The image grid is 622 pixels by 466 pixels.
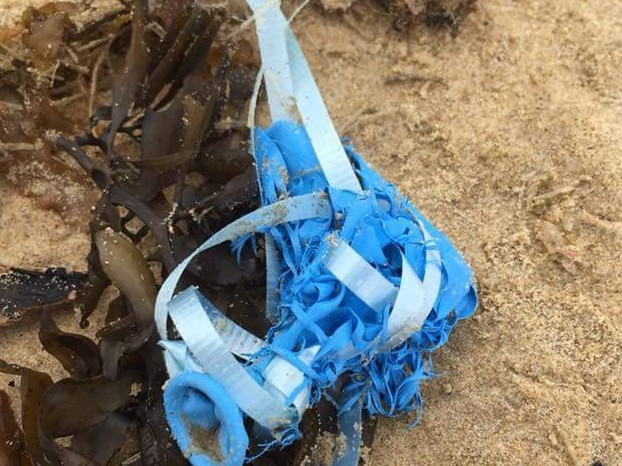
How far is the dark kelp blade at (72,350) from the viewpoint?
120 cm

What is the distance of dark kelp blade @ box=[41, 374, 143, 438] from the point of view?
116 cm

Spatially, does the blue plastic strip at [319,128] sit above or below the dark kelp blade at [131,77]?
below

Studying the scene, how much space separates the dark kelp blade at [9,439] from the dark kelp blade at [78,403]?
0.20 feet

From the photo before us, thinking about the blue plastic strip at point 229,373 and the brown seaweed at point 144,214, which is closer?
the blue plastic strip at point 229,373

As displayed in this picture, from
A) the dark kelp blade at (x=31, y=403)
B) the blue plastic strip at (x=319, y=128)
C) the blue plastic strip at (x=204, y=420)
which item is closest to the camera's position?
the blue plastic strip at (x=204, y=420)

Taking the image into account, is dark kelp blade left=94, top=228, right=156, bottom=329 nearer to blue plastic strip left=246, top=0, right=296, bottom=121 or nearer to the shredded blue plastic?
the shredded blue plastic

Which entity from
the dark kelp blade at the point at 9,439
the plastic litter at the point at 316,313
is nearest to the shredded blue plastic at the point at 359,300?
the plastic litter at the point at 316,313

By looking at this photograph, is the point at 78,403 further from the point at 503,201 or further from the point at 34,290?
the point at 503,201

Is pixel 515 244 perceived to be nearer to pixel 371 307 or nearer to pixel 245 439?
pixel 371 307

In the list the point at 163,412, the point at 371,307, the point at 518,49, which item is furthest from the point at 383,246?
the point at 518,49

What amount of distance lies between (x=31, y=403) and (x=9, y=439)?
0.21ft

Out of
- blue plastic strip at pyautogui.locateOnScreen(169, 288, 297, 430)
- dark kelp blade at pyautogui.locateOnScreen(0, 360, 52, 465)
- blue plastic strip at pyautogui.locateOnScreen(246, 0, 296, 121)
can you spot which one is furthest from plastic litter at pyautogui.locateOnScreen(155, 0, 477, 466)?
dark kelp blade at pyautogui.locateOnScreen(0, 360, 52, 465)

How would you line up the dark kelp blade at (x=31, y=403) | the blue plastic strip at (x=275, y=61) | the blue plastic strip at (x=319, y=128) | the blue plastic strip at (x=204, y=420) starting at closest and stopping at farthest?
the blue plastic strip at (x=204, y=420) → the dark kelp blade at (x=31, y=403) → the blue plastic strip at (x=319, y=128) → the blue plastic strip at (x=275, y=61)

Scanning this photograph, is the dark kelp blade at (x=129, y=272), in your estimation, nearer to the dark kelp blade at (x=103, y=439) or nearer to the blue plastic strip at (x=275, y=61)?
the dark kelp blade at (x=103, y=439)
